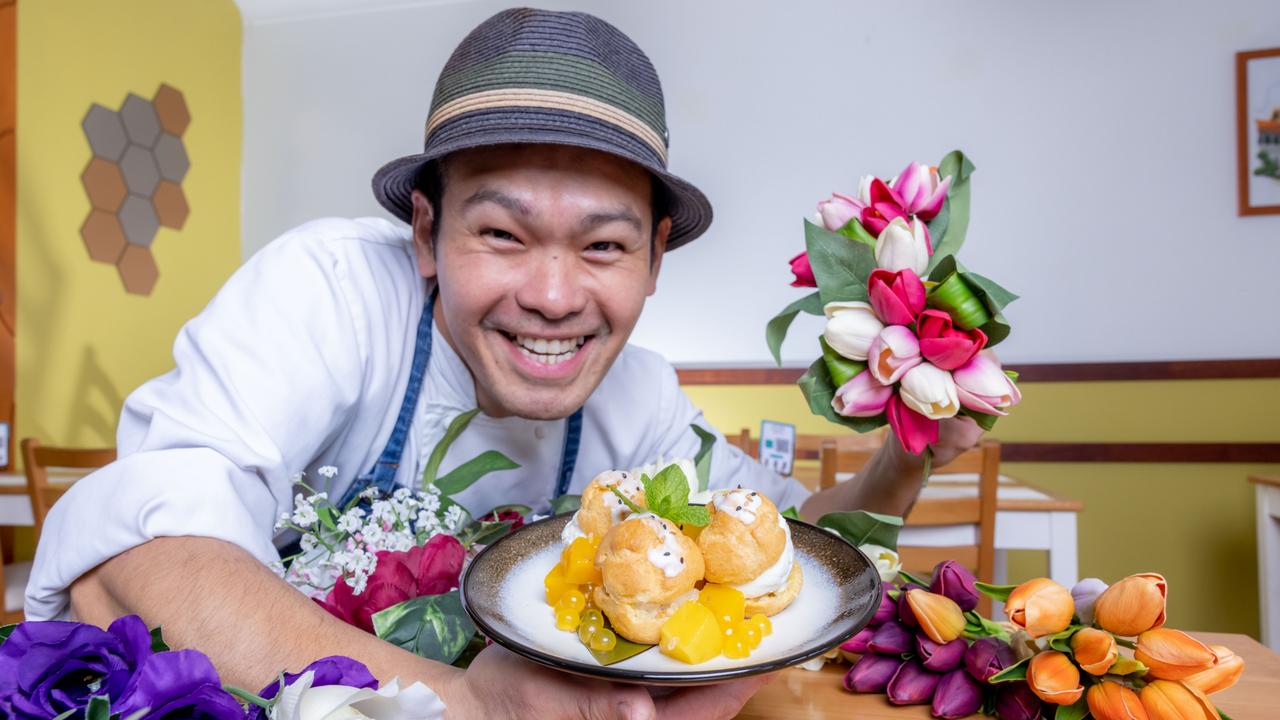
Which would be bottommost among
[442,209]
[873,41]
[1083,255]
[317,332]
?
[317,332]

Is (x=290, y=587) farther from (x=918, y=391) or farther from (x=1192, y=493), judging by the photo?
(x=1192, y=493)

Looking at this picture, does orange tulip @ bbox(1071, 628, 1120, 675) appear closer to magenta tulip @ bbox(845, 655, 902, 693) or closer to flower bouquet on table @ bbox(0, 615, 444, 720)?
magenta tulip @ bbox(845, 655, 902, 693)

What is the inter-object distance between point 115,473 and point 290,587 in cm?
25

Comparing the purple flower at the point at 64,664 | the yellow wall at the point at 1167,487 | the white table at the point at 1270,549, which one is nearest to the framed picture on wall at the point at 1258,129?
the yellow wall at the point at 1167,487

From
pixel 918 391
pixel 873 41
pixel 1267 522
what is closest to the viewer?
pixel 918 391

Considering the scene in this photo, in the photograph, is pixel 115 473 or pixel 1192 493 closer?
pixel 115 473

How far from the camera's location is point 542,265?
974 millimetres

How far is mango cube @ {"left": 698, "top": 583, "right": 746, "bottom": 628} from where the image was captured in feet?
1.81

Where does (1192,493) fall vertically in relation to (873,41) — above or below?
below

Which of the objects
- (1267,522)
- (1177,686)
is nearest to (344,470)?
(1177,686)

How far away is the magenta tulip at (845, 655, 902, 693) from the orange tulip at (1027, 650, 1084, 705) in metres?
0.13

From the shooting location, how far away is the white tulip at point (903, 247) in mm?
698

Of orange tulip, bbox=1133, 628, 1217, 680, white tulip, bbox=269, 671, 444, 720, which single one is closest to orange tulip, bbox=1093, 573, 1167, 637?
orange tulip, bbox=1133, 628, 1217, 680

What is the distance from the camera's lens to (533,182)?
95 cm
